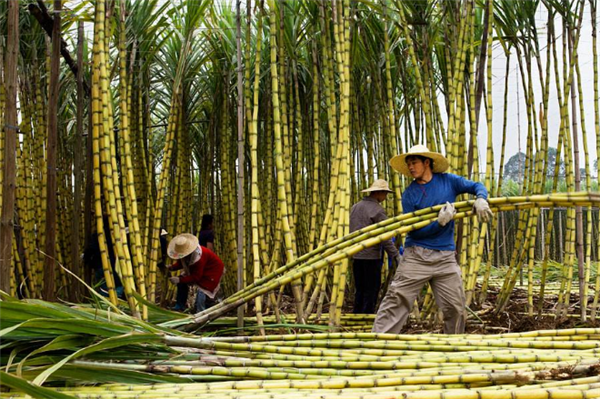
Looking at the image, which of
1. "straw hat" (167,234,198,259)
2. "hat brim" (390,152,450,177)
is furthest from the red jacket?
"hat brim" (390,152,450,177)

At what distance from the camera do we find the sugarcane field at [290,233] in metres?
1.84

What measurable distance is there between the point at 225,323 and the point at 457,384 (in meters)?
1.61

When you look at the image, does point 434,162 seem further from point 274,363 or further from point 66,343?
point 66,343

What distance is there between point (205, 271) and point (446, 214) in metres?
1.89

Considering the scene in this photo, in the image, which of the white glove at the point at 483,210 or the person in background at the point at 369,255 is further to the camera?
the person in background at the point at 369,255

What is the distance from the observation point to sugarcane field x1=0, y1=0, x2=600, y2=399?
184 centimetres

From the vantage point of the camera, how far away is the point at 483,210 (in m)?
2.44

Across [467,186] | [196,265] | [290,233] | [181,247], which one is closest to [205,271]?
[196,265]

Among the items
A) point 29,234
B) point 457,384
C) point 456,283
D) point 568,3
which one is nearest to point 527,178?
point 568,3

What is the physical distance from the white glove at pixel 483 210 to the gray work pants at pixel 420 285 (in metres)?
0.42

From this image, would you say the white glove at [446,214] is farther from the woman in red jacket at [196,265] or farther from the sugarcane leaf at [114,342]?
the woman in red jacket at [196,265]

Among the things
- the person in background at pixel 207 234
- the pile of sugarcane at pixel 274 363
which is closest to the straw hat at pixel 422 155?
the pile of sugarcane at pixel 274 363

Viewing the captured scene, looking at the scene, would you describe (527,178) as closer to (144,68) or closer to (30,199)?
(144,68)

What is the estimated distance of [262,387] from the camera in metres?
1.80
